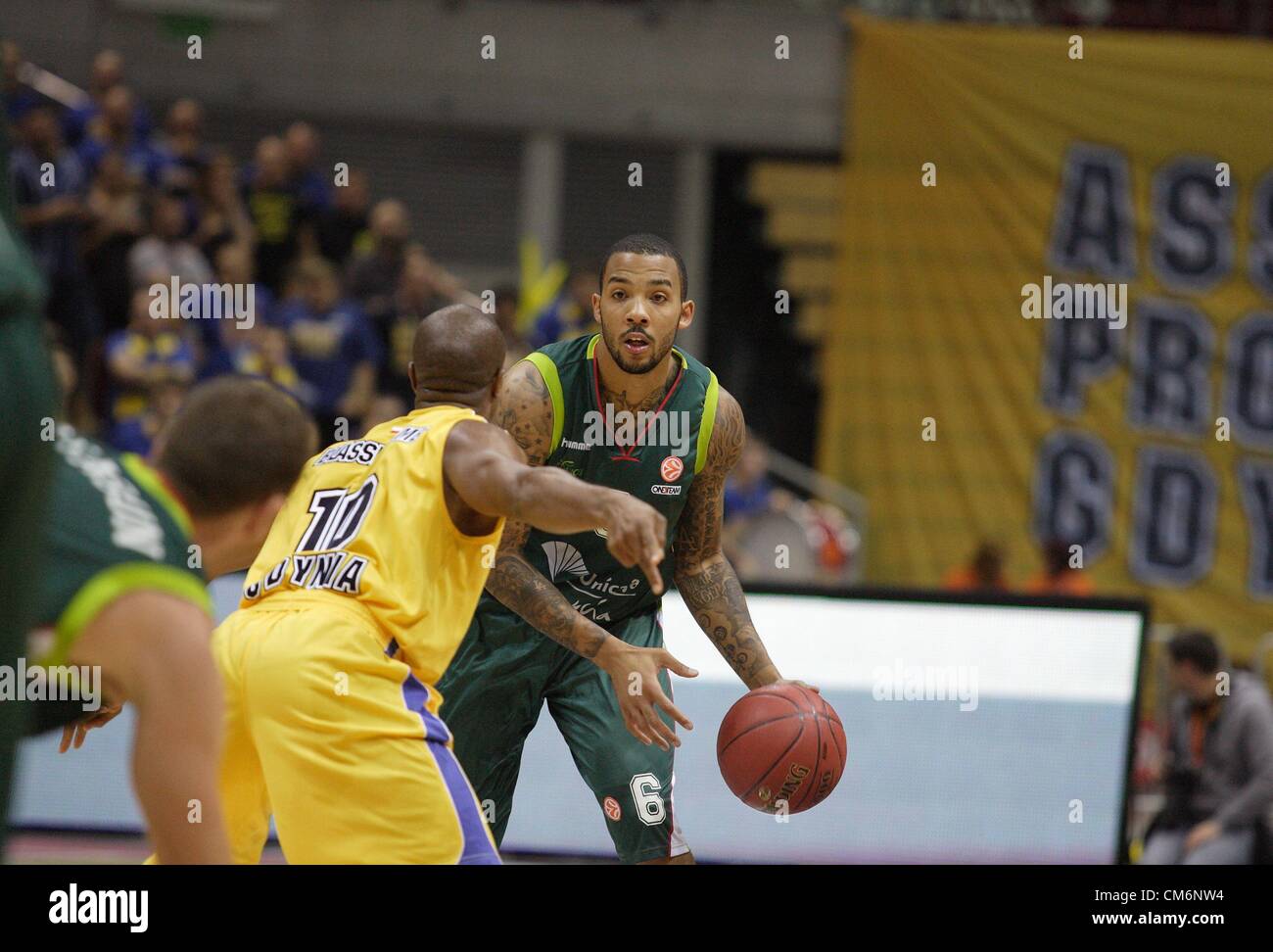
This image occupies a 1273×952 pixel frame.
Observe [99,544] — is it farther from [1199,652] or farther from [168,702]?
[1199,652]

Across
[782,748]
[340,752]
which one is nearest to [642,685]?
[782,748]

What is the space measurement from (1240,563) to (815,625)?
6.83 m

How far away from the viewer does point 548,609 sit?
14.7 ft

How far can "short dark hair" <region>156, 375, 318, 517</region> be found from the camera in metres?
2.86

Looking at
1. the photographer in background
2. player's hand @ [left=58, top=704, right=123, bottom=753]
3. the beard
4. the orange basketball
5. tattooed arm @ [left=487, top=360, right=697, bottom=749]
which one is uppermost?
the beard

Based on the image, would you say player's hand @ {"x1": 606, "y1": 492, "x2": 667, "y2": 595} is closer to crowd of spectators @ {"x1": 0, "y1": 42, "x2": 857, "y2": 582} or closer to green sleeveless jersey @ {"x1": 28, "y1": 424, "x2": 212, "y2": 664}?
green sleeveless jersey @ {"x1": 28, "y1": 424, "x2": 212, "y2": 664}

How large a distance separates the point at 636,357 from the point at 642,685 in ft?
3.57

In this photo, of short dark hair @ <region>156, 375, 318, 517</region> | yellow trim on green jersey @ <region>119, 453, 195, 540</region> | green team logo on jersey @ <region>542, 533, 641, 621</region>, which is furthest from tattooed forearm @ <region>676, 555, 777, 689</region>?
yellow trim on green jersey @ <region>119, 453, 195, 540</region>

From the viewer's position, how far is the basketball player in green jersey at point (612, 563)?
474 cm

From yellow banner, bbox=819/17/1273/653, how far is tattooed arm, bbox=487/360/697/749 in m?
8.83

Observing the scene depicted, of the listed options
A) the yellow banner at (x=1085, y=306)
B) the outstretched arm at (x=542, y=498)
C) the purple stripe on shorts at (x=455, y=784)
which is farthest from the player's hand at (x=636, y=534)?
the yellow banner at (x=1085, y=306)

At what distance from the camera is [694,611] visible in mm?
4973

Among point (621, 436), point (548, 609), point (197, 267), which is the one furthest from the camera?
point (197, 267)
